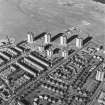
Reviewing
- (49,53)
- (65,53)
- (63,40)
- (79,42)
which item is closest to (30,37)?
(49,53)

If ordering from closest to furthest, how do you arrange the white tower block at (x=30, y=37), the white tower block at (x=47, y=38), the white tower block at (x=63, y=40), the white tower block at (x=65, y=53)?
1. the white tower block at (x=65, y=53)
2. the white tower block at (x=63, y=40)
3. the white tower block at (x=47, y=38)
4. the white tower block at (x=30, y=37)

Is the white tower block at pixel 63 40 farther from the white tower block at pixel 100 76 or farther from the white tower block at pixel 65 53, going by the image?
the white tower block at pixel 100 76

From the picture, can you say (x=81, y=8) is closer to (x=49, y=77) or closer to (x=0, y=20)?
(x=0, y=20)

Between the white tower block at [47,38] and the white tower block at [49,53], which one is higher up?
the white tower block at [47,38]

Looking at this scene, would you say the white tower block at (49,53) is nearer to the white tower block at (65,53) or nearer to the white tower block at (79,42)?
the white tower block at (65,53)

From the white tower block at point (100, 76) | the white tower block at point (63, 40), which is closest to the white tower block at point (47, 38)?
the white tower block at point (63, 40)

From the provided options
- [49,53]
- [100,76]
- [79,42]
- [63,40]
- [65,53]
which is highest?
[79,42]

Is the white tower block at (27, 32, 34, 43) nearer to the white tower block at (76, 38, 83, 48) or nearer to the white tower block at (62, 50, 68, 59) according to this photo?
the white tower block at (62, 50, 68, 59)

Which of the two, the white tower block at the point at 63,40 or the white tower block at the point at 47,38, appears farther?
the white tower block at the point at 47,38

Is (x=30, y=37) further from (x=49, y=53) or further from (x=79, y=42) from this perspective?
(x=79, y=42)

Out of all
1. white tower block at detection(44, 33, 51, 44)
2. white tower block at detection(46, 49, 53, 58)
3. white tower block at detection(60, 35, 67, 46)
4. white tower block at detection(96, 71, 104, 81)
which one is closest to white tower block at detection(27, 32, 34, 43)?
white tower block at detection(44, 33, 51, 44)

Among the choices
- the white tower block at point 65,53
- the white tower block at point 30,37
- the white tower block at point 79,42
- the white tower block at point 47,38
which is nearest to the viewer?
the white tower block at point 65,53

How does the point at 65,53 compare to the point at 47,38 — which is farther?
the point at 47,38

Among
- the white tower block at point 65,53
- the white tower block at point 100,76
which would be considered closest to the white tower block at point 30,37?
the white tower block at point 65,53
